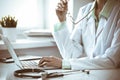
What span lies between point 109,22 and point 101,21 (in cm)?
7

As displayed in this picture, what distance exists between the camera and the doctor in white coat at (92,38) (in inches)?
48.3

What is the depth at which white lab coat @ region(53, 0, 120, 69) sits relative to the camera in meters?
1.23

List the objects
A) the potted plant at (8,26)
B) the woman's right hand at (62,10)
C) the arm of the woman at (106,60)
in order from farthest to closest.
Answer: the potted plant at (8,26)
the woman's right hand at (62,10)
the arm of the woman at (106,60)

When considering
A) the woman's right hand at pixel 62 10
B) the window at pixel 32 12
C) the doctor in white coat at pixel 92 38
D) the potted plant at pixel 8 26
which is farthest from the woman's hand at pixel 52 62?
the window at pixel 32 12

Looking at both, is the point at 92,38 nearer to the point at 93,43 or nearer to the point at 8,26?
the point at 93,43

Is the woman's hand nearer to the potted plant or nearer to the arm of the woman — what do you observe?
the arm of the woman

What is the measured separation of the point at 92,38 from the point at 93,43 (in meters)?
0.03

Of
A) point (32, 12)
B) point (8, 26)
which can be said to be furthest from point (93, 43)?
point (32, 12)

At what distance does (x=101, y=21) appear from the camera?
143cm

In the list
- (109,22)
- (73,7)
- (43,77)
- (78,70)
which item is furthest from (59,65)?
(73,7)

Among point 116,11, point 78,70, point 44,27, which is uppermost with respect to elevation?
point 116,11

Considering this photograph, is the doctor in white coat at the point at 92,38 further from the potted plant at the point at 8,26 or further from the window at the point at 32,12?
the window at the point at 32,12

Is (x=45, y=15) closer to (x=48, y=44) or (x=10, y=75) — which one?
(x=48, y=44)

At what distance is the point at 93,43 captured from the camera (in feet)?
4.86
